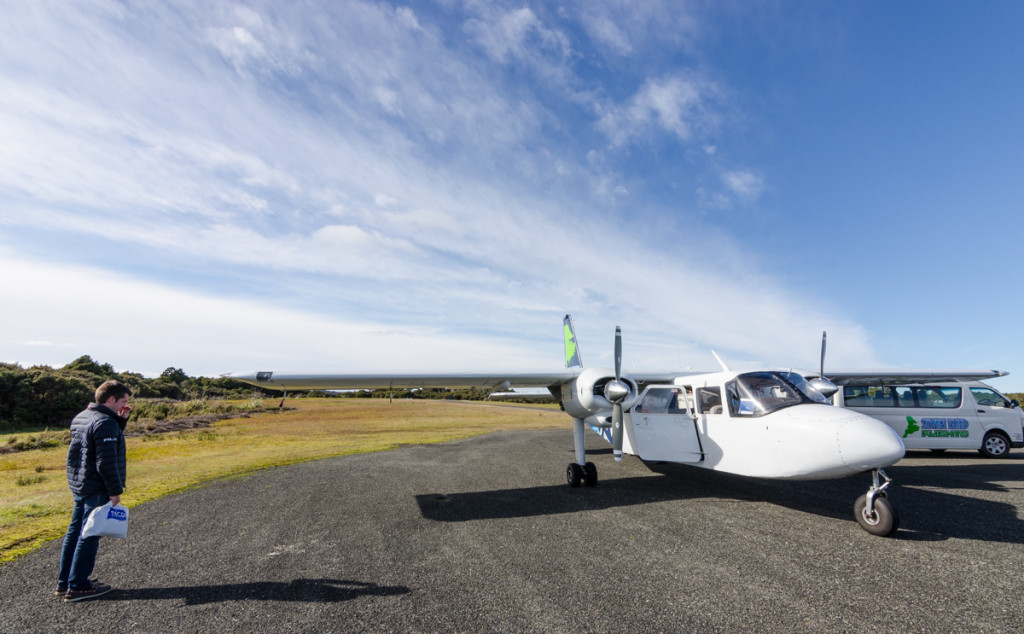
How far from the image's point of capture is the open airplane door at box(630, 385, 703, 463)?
891 cm

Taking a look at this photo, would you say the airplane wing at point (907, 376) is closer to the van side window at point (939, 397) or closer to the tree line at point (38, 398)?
the van side window at point (939, 397)

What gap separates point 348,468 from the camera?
38.4 ft

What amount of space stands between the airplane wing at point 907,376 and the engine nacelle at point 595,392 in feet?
22.5

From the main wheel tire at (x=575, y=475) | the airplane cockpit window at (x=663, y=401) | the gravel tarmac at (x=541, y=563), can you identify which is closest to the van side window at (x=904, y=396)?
the gravel tarmac at (x=541, y=563)

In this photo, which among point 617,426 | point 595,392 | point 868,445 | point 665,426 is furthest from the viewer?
point 595,392

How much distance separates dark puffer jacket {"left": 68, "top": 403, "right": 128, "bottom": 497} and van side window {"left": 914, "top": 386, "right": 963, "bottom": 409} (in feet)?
61.6

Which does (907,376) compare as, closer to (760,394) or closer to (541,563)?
(760,394)

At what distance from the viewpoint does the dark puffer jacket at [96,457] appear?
4.45 metres

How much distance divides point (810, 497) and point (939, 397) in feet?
28.6

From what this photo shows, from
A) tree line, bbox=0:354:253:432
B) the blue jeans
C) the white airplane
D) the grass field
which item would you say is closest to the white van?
the white airplane

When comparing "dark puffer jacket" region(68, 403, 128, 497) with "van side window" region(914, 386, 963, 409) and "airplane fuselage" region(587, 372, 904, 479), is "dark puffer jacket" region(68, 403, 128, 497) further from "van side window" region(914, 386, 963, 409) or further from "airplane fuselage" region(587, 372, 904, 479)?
"van side window" region(914, 386, 963, 409)

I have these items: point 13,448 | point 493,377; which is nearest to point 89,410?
point 493,377

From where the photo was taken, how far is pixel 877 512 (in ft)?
21.0

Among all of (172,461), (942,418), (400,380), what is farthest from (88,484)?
(942,418)
